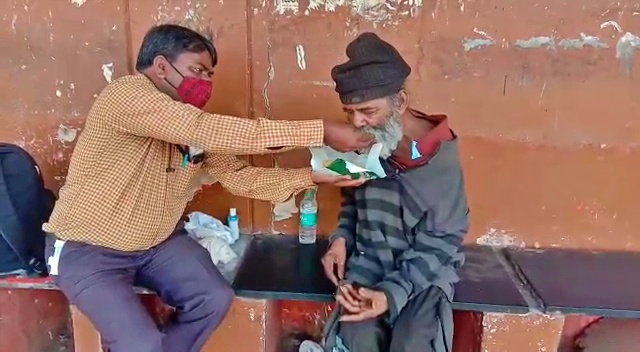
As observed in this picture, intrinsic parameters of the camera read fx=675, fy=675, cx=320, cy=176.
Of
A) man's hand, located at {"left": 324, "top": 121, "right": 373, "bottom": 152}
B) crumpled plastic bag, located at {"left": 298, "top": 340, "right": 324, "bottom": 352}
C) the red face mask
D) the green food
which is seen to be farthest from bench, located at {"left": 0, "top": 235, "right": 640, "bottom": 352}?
the red face mask

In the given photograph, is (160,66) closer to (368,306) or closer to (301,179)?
(301,179)

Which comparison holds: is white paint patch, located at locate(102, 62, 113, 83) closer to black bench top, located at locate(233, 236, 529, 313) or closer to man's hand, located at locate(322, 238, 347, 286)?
black bench top, located at locate(233, 236, 529, 313)

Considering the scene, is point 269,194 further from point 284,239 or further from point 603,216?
point 603,216

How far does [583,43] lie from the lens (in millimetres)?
2701

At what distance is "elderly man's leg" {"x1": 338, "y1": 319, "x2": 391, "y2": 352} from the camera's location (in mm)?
2232

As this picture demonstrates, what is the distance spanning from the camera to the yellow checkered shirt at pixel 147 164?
2061 mm

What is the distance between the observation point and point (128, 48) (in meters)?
2.77

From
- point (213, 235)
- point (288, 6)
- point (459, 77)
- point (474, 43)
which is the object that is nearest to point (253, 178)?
point (213, 235)

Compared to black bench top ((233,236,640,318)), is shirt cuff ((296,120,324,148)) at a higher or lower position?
higher

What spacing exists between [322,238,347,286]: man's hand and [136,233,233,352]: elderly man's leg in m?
0.37

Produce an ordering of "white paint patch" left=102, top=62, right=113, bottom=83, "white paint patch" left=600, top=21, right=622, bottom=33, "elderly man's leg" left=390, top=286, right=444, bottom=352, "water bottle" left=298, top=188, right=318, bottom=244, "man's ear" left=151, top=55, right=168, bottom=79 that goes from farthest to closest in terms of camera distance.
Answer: "water bottle" left=298, top=188, right=318, bottom=244
"white paint patch" left=102, top=62, right=113, bottom=83
"white paint patch" left=600, top=21, right=622, bottom=33
"man's ear" left=151, top=55, right=168, bottom=79
"elderly man's leg" left=390, top=286, right=444, bottom=352

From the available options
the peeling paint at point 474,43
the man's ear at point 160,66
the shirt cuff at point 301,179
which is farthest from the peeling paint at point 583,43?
the man's ear at point 160,66

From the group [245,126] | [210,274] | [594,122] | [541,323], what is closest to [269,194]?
[210,274]

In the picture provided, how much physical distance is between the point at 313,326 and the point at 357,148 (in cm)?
116
